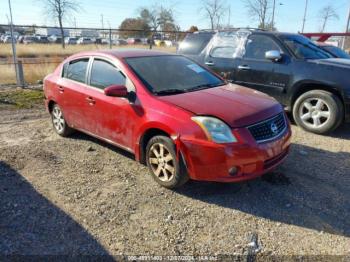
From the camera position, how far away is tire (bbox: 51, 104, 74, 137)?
223 inches

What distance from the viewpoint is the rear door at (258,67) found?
21.1 ft

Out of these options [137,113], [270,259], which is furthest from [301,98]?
A: [270,259]

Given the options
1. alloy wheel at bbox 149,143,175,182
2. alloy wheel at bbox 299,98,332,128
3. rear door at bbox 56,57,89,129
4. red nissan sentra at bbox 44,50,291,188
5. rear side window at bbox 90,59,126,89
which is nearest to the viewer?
red nissan sentra at bbox 44,50,291,188

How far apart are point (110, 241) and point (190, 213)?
2.93 feet

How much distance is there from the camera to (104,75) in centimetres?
462

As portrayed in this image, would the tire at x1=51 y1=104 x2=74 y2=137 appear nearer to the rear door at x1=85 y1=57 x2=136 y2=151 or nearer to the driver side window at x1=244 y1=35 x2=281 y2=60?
the rear door at x1=85 y1=57 x2=136 y2=151

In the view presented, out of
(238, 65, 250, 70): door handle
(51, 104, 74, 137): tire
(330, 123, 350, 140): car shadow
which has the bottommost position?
(330, 123, 350, 140): car shadow

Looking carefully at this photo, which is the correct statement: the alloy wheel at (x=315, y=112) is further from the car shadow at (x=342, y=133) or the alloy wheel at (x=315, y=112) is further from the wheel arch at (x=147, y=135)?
the wheel arch at (x=147, y=135)

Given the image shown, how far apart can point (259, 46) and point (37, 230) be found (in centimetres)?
539

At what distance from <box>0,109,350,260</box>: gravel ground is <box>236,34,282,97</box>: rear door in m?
1.85

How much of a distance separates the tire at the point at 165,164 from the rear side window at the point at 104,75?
Answer: 3.27ft

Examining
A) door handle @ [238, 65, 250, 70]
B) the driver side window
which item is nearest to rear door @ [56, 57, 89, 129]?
door handle @ [238, 65, 250, 70]

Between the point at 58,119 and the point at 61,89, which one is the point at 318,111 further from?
the point at 58,119

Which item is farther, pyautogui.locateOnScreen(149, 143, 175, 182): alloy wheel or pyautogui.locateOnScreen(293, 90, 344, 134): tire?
pyautogui.locateOnScreen(293, 90, 344, 134): tire
